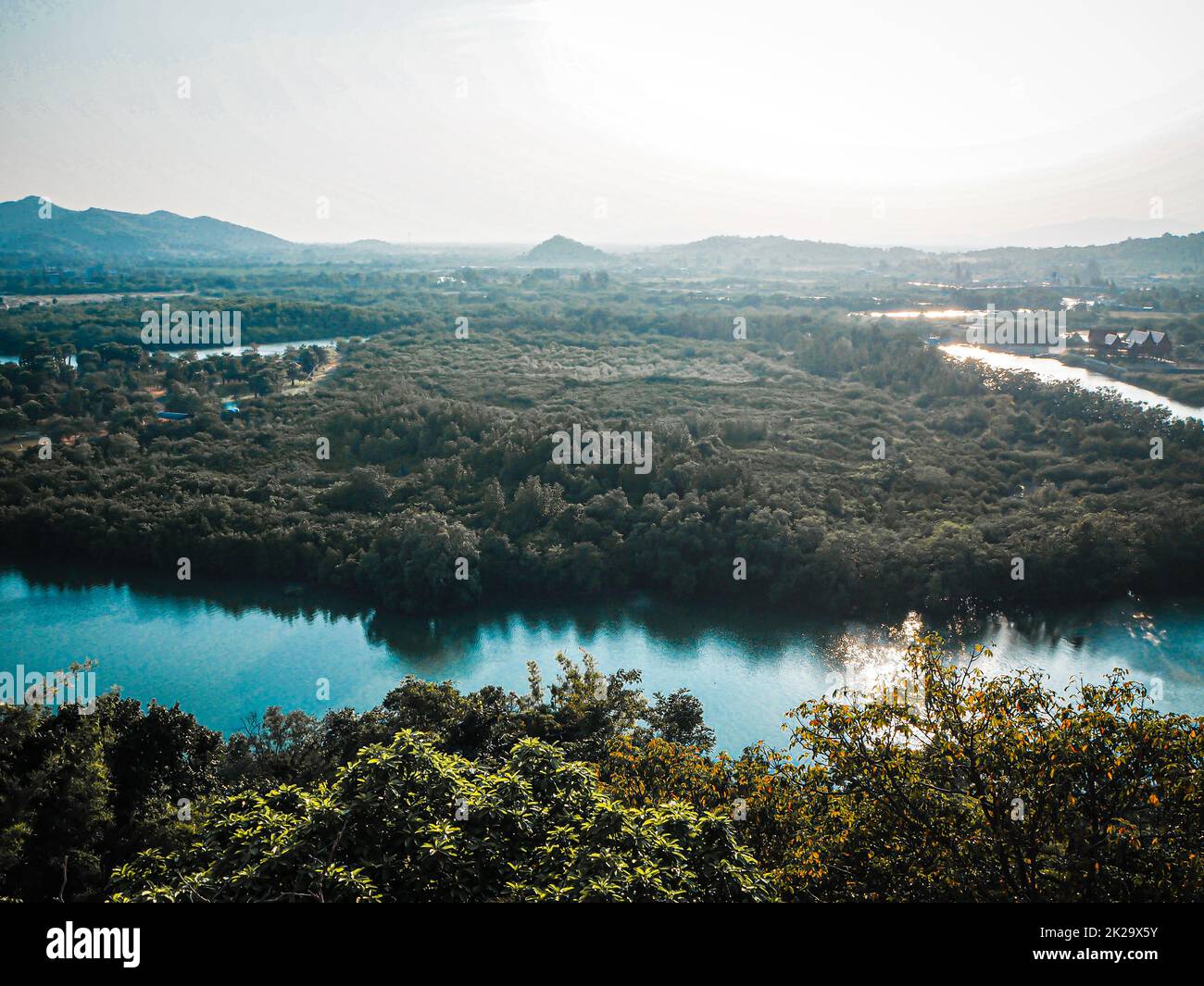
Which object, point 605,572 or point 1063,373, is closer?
point 605,572

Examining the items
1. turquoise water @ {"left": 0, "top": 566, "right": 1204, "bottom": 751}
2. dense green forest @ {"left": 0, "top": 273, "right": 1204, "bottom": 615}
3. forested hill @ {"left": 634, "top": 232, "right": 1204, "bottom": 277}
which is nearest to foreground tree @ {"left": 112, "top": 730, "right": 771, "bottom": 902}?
turquoise water @ {"left": 0, "top": 566, "right": 1204, "bottom": 751}

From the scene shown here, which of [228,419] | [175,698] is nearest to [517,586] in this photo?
[175,698]
